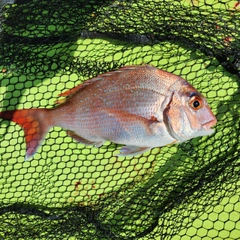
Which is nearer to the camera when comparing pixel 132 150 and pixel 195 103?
pixel 195 103

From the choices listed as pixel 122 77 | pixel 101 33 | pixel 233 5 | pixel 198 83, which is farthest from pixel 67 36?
pixel 233 5

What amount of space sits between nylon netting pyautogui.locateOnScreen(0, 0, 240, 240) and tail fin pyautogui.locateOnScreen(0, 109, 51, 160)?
0.23m

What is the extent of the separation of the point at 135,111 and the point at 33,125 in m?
0.65

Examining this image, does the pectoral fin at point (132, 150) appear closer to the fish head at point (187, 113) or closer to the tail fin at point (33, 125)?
the fish head at point (187, 113)

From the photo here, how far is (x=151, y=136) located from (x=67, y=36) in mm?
958

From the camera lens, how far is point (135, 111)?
199 centimetres

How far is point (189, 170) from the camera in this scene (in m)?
2.40

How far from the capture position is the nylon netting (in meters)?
2.32

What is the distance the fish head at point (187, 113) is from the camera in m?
1.93

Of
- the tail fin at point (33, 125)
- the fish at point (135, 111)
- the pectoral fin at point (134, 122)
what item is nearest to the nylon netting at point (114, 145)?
the tail fin at point (33, 125)

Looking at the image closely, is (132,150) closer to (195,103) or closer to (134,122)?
(134,122)

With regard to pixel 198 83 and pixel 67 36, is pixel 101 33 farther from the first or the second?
pixel 198 83

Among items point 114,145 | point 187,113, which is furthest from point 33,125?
point 187,113

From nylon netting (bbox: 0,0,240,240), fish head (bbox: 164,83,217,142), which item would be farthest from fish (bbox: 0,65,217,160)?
nylon netting (bbox: 0,0,240,240)
